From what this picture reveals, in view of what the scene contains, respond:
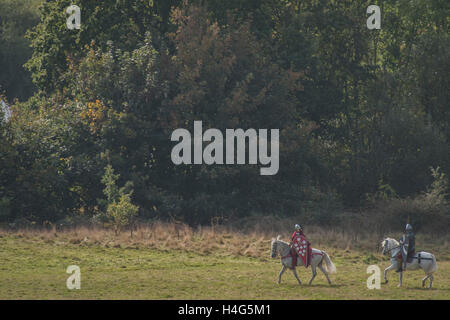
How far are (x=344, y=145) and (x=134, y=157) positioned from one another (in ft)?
53.3

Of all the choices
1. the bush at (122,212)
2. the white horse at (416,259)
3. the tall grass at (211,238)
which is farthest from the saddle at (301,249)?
the bush at (122,212)

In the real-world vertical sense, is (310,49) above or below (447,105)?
above

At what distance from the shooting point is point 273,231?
38438 millimetres

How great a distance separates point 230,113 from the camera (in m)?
41.8

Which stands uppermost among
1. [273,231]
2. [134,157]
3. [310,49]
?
[310,49]

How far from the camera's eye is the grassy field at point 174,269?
2225 cm

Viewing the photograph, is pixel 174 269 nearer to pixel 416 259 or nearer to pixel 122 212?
pixel 416 259

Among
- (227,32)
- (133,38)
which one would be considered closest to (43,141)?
(133,38)

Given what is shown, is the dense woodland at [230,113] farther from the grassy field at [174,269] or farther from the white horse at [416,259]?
the white horse at [416,259]

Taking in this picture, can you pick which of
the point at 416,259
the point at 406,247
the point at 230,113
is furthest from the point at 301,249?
the point at 230,113

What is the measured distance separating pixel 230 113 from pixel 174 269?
51.2 ft

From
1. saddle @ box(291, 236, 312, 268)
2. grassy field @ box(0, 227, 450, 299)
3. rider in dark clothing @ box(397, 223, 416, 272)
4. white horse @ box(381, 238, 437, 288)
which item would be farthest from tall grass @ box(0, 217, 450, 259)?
rider in dark clothing @ box(397, 223, 416, 272)

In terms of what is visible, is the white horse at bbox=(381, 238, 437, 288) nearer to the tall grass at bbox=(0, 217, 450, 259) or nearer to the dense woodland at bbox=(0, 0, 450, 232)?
the tall grass at bbox=(0, 217, 450, 259)
